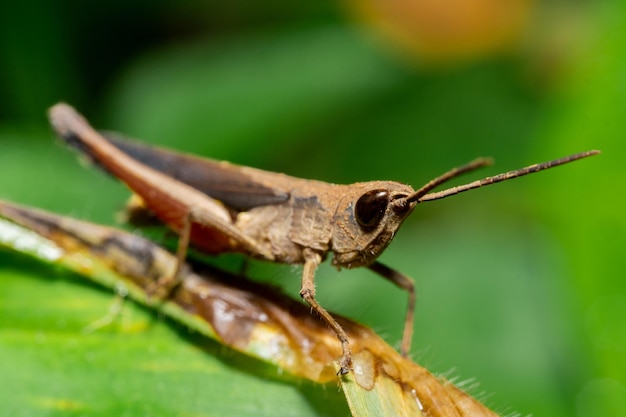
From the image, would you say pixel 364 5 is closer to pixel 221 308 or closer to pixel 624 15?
pixel 624 15

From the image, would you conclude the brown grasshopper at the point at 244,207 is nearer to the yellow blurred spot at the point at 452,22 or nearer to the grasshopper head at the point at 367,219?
the grasshopper head at the point at 367,219

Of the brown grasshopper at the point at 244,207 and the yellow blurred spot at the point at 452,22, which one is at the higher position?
the yellow blurred spot at the point at 452,22

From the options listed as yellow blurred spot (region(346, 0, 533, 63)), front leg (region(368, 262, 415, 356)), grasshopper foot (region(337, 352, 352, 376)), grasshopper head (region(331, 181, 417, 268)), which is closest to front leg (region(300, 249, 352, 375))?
grasshopper foot (region(337, 352, 352, 376))

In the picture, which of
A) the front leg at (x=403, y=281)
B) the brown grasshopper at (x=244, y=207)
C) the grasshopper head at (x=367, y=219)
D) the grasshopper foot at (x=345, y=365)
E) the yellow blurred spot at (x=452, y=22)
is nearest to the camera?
the grasshopper foot at (x=345, y=365)

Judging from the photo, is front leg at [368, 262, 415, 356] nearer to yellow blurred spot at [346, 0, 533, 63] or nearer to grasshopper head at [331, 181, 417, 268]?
grasshopper head at [331, 181, 417, 268]

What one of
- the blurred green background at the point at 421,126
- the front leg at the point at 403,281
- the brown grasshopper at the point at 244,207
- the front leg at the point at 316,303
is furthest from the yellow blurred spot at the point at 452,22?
the front leg at the point at 316,303

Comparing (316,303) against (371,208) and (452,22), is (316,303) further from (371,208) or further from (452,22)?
(452,22)

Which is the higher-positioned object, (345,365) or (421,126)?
(421,126)

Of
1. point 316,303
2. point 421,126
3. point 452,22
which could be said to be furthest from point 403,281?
point 452,22

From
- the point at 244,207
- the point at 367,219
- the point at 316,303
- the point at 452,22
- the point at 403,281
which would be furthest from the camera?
the point at 452,22
